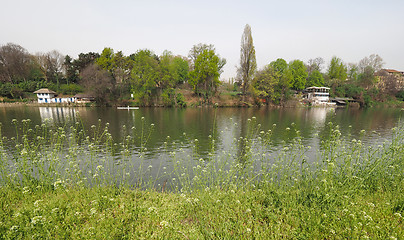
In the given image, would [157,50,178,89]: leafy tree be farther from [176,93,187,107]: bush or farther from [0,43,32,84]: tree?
[0,43,32,84]: tree

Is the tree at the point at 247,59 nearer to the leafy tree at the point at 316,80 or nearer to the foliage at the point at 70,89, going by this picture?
the leafy tree at the point at 316,80

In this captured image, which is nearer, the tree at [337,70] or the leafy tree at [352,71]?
the tree at [337,70]

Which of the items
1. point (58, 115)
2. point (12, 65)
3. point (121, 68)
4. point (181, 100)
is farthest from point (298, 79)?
point (12, 65)

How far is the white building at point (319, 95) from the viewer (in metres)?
66.7

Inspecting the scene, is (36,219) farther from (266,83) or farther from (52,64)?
(52,64)

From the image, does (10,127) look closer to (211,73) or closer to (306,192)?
(306,192)

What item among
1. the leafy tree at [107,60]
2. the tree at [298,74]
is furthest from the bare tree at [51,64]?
the tree at [298,74]

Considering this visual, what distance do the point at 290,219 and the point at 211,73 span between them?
54.0m

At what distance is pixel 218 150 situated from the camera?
49.0 ft

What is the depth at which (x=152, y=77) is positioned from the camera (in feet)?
172

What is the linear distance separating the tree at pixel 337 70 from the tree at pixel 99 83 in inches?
3462

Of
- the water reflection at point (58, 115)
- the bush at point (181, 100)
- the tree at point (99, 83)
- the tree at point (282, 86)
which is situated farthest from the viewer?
the tree at point (282, 86)

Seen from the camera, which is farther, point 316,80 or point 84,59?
point 316,80

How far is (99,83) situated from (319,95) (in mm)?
76655
